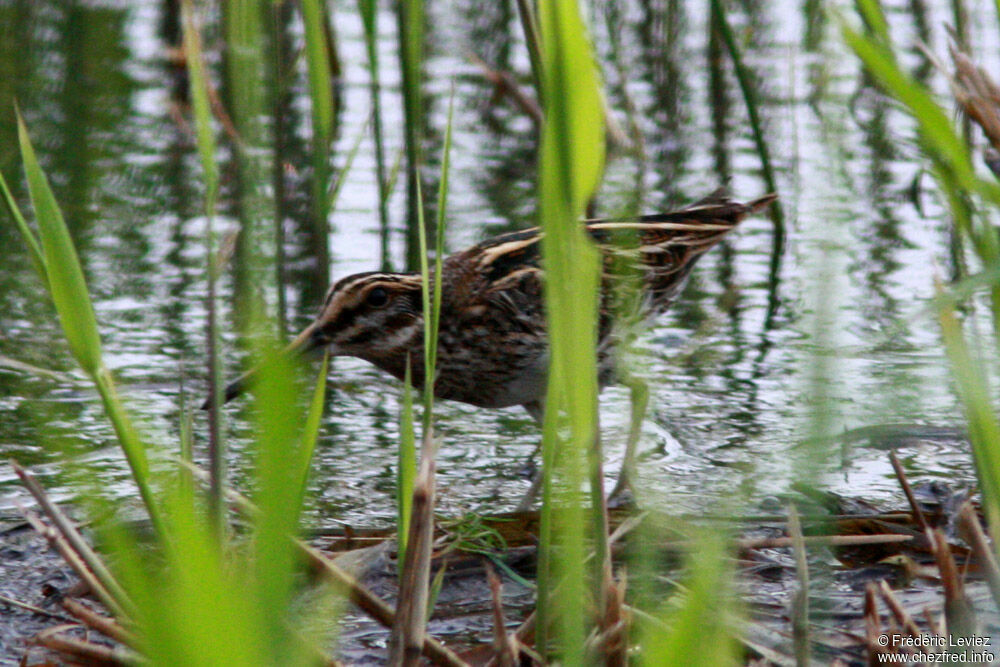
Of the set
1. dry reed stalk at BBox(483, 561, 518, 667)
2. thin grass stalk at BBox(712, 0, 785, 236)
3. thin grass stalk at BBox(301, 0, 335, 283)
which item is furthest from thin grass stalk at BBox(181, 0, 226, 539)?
thin grass stalk at BBox(712, 0, 785, 236)

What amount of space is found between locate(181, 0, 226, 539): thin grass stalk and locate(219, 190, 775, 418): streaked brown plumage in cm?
166

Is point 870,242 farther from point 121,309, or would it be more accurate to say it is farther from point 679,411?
point 121,309

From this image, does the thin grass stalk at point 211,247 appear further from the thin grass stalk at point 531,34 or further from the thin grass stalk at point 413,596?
the thin grass stalk at point 531,34

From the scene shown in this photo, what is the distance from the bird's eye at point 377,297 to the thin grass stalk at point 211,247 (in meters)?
1.69

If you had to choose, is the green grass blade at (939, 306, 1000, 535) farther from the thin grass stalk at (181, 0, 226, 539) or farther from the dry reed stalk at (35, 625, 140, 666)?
the dry reed stalk at (35, 625, 140, 666)

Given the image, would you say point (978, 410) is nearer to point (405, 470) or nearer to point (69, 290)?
point (405, 470)

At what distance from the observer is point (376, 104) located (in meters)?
4.71

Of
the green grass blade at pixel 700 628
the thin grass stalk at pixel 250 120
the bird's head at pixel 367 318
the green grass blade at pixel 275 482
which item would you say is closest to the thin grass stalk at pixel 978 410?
the green grass blade at pixel 700 628

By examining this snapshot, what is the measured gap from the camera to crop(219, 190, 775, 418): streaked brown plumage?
13.4 ft

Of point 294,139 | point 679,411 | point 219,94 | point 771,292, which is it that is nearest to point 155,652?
point 679,411

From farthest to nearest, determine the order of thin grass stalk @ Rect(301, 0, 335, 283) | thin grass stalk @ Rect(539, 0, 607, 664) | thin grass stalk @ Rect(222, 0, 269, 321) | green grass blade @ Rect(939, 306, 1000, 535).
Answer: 1. thin grass stalk @ Rect(301, 0, 335, 283)
2. green grass blade @ Rect(939, 306, 1000, 535)
3. thin grass stalk @ Rect(539, 0, 607, 664)
4. thin grass stalk @ Rect(222, 0, 269, 321)

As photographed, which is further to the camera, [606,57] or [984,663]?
[606,57]

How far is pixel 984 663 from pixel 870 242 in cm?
353

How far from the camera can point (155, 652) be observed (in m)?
1.36
